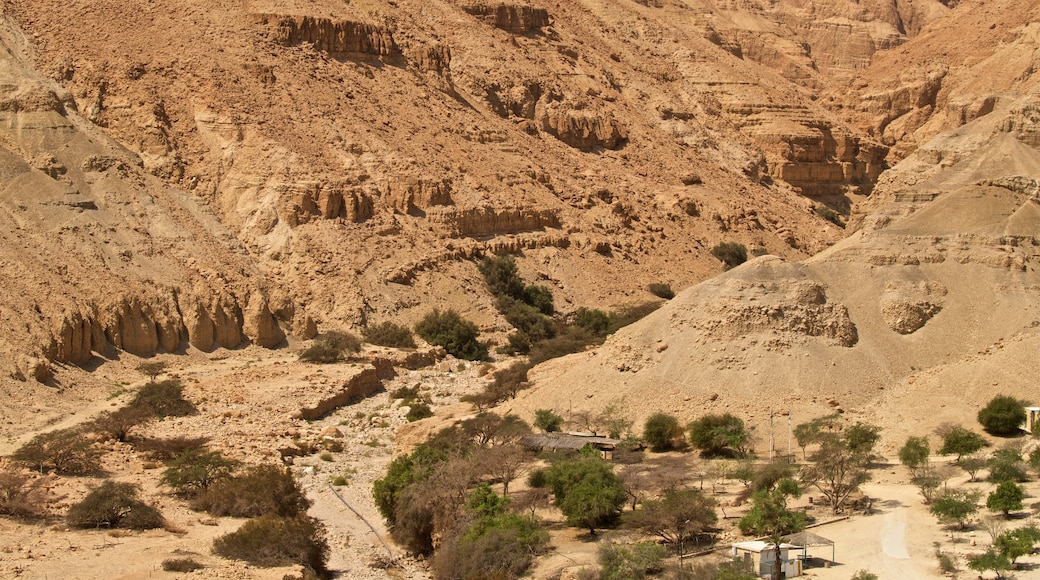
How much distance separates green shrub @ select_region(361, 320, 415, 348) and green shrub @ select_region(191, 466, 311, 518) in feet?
55.1

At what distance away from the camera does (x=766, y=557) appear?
25.4 metres

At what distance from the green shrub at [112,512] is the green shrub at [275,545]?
1845mm

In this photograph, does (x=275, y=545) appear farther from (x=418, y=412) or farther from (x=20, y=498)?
(x=418, y=412)

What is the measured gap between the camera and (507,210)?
57750 millimetres

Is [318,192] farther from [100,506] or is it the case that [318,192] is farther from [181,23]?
[100,506]

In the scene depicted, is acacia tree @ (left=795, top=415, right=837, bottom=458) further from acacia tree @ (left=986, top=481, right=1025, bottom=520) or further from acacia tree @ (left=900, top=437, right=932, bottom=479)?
acacia tree @ (left=986, top=481, right=1025, bottom=520)

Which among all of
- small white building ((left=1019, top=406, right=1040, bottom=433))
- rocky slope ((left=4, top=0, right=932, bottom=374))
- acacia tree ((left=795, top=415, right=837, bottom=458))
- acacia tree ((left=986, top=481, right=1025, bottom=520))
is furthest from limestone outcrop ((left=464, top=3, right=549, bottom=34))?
acacia tree ((left=986, top=481, right=1025, bottom=520))

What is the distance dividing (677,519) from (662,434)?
21.7ft

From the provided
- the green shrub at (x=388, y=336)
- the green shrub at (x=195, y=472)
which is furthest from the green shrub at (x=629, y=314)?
the green shrub at (x=195, y=472)

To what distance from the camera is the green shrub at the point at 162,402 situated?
3831cm

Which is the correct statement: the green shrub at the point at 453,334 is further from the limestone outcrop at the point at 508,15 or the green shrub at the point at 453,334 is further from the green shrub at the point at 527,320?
the limestone outcrop at the point at 508,15

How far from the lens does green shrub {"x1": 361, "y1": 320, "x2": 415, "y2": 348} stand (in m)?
48.6

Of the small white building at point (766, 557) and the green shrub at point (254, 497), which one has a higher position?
the small white building at point (766, 557)

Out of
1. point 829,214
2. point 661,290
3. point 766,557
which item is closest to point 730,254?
point 661,290
